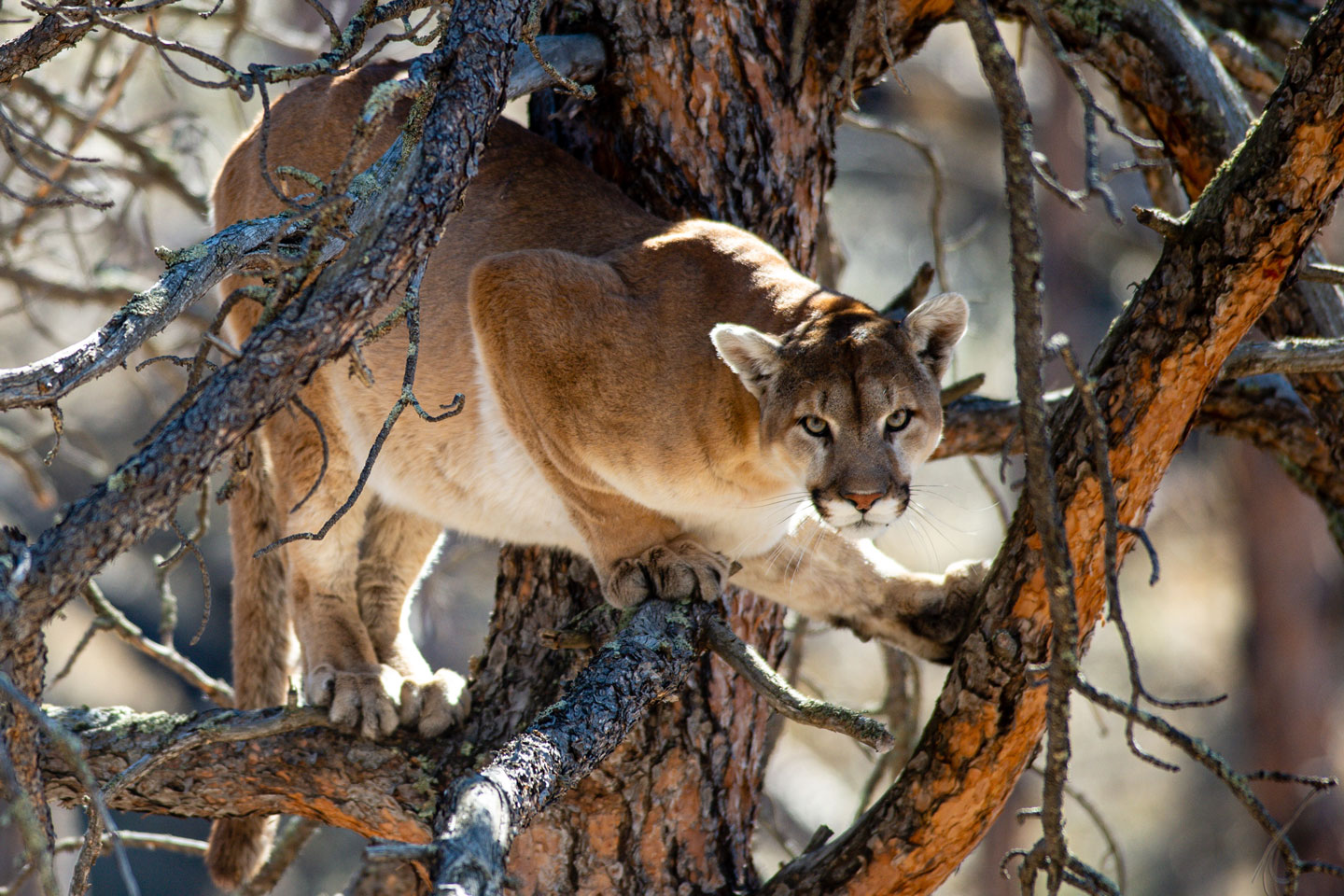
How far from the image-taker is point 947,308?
3207 millimetres

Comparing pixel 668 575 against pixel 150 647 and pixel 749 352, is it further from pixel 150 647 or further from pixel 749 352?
pixel 150 647

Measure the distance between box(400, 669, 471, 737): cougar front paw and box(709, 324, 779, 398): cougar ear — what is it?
1.21 m

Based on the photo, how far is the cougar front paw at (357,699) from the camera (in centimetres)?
321

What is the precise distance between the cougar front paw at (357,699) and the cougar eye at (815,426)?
1379mm

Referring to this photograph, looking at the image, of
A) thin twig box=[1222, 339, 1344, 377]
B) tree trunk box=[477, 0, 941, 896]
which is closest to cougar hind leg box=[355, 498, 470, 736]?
tree trunk box=[477, 0, 941, 896]

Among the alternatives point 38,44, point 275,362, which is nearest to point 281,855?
point 38,44

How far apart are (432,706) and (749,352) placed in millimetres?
1321

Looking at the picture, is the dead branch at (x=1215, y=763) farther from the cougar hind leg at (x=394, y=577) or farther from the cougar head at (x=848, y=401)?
the cougar hind leg at (x=394, y=577)

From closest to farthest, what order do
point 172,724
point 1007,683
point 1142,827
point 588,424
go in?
point 1007,683
point 172,724
point 588,424
point 1142,827

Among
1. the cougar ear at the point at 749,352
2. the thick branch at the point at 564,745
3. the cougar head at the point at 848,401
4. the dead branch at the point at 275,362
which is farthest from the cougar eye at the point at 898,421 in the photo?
the dead branch at the point at 275,362

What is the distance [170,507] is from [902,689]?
3.24m

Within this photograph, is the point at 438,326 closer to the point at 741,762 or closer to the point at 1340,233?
the point at 741,762

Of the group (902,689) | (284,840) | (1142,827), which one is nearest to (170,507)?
(284,840)

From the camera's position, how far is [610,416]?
332cm
